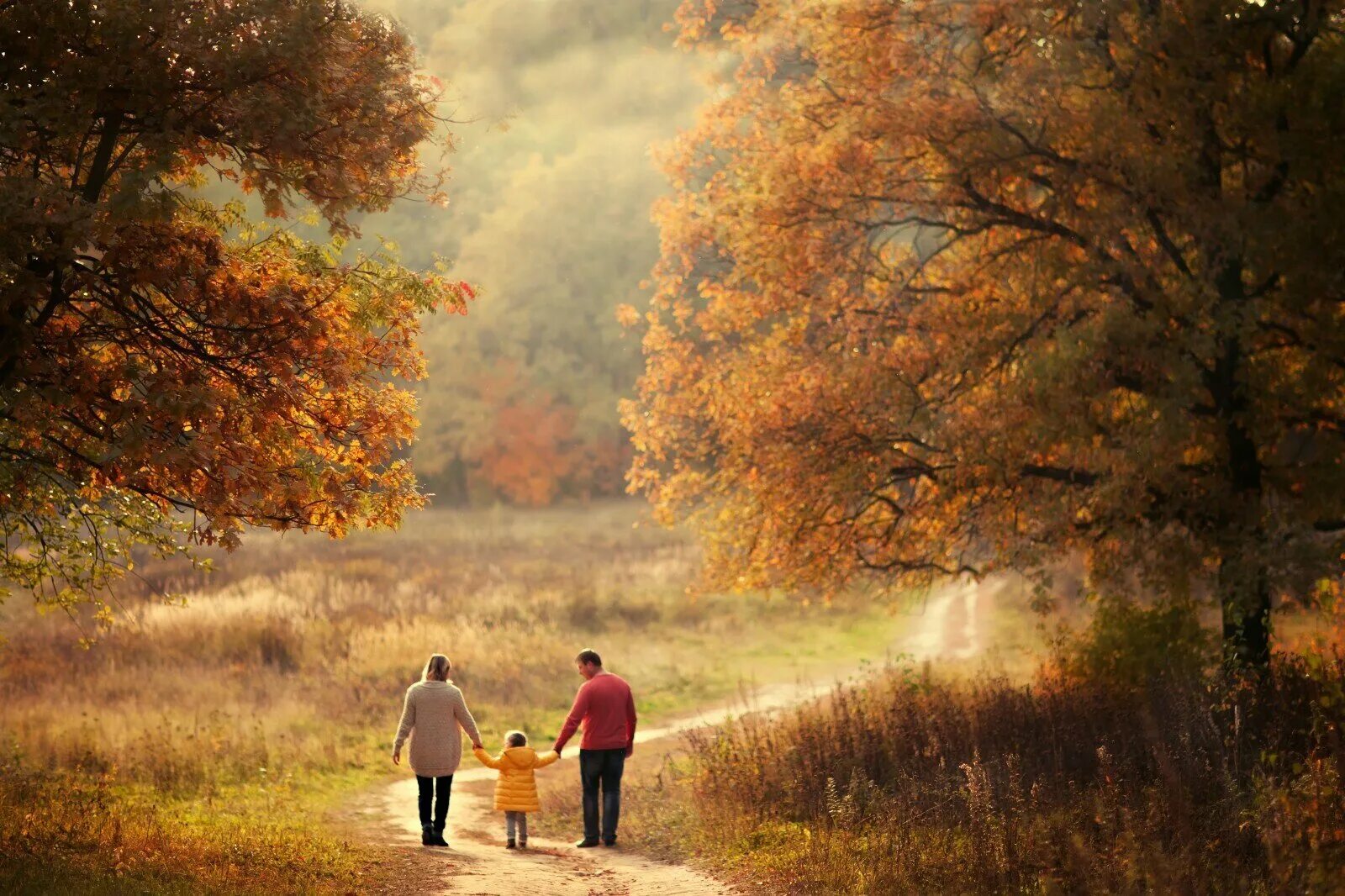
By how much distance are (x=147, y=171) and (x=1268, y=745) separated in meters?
8.90

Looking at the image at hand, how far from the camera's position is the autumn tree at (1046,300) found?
10773mm

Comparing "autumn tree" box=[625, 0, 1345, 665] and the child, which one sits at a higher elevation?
"autumn tree" box=[625, 0, 1345, 665]

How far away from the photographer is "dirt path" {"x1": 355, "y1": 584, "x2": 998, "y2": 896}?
31.4 ft

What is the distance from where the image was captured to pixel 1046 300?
1184 centimetres

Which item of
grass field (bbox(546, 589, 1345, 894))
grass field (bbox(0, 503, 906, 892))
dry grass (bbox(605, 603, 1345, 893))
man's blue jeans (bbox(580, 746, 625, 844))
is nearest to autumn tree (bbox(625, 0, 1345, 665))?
grass field (bbox(546, 589, 1345, 894))

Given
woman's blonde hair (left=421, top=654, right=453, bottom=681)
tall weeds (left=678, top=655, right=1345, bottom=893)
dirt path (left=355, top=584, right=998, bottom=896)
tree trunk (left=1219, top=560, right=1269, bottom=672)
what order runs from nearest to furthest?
1. tall weeds (left=678, top=655, right=1345, bottom=893)
2. dirt path (left=355, top=584, right=998, bottom=896)
3. tree trunk (left=1219, top=560, right=1269, bottom=672)
4. woman's blonde hair (left=421, top=654, right=453, bottom=681)

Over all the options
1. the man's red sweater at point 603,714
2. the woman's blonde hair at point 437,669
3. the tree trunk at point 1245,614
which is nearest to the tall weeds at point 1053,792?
the tree trunk at point 1245,614

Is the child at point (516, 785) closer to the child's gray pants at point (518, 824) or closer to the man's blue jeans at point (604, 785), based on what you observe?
the child's gray pants at point (518, 824)

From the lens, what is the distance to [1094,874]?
7.46 meters

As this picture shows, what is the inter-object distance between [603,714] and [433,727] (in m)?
1.62

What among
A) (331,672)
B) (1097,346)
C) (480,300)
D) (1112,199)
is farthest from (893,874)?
(480,300)

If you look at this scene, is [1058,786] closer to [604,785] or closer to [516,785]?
[604,785]

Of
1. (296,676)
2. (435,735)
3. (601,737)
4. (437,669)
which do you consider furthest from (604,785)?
(296,676)

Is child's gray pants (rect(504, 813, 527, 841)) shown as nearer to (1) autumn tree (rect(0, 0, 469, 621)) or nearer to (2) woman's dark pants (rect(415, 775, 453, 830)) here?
(2) woman's dark pants (rect(415, 775, 453, 830))
